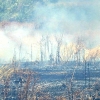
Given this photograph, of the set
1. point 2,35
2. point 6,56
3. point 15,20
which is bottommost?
point 6,56

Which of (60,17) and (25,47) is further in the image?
(60,17)

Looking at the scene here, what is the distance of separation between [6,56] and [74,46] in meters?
26.4

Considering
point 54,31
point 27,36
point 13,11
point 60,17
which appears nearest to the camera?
point 27,36

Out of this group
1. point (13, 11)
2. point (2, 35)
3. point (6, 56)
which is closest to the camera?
point (6, 56)

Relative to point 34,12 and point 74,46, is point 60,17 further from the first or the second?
point 74,46

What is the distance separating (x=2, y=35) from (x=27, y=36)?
11.5 m

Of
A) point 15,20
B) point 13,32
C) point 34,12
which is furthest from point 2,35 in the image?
point 34,12

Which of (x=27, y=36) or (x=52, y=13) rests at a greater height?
(x=52, y=13)

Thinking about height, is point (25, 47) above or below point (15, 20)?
below

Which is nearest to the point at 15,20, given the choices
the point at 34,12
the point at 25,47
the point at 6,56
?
the point at 34,12

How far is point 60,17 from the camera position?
456 feet

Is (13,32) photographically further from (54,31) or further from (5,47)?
(54,31)

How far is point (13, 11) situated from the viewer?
149875 mm

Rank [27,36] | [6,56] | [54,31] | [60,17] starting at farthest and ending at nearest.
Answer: [60,17]
[54,31]
[27,36]
[6,56]
